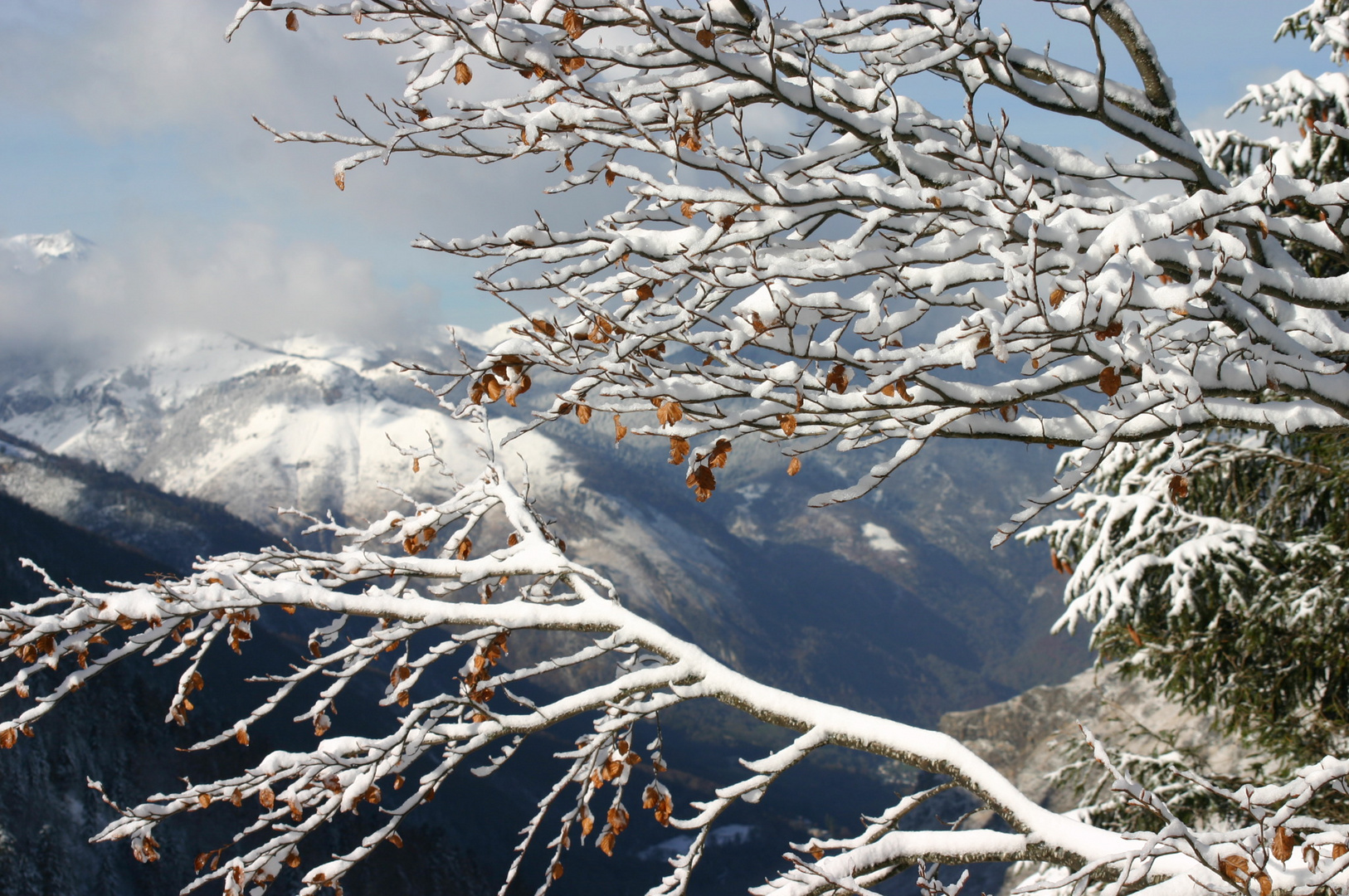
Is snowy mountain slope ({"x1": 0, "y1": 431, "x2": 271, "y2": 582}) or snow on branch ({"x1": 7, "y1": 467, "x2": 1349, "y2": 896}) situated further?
snowy mountain slope ({"x1": 0, "y1": 431, "x2": 271, "y2": 582})

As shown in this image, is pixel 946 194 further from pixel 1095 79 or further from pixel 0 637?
pixel 0 637

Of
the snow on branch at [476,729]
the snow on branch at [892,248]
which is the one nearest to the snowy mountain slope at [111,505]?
the snow on branch at [476,729]

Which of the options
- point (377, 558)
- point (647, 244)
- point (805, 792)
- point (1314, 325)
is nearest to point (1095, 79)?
point (1314, 325)

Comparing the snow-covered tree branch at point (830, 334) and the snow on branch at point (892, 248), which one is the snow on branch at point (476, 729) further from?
the snow on branch at point (892, 248)

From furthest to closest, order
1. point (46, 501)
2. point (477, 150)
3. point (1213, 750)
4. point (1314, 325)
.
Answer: point (46, 501) → point (1213, 750) → point (477, 150) → point (1314, 325)

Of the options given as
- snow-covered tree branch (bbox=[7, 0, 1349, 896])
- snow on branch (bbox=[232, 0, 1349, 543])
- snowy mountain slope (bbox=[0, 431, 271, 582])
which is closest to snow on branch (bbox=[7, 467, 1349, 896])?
snow-covered tree branch (bbox=[7, 0, 1349, 896])

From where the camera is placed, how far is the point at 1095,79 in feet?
9.09

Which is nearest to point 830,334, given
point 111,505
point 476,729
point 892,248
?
point 892,248

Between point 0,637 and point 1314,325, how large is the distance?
4591 mm

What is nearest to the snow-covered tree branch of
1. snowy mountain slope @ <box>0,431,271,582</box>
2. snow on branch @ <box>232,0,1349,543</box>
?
snow on branch @ <box>232,0,1349,543</box>

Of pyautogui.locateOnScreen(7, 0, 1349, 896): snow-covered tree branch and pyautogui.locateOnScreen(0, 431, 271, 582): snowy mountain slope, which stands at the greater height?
pyautogui.locateOnScreen(0, 431, 271, 582): snowy mountain slope

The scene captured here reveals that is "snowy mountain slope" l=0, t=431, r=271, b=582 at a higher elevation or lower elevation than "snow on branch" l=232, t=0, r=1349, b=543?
higher

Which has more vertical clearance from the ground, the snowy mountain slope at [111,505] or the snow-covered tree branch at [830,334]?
the snowy mountain slope at [111,505]

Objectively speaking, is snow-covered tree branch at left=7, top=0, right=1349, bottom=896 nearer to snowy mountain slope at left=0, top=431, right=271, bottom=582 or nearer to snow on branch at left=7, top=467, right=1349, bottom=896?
snow on branch at left=7, top=467, right=1349, bottom=896
